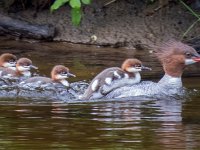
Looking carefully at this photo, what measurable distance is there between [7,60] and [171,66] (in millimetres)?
2946

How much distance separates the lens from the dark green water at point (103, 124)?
7.08 metres

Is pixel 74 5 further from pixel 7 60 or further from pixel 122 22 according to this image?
pixel 122 22

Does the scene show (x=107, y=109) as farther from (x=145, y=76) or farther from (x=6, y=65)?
(x=6, y=65)

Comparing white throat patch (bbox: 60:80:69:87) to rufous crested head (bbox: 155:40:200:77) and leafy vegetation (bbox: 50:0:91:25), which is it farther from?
rufous crested head (bbox: 155:40:200:77)

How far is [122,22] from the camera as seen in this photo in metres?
15.0

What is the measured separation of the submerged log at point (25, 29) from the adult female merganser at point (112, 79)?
4107 mm

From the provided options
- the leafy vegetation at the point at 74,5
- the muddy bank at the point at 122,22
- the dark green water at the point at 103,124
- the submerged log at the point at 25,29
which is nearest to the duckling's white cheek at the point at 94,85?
the dark green water at the point at 103,124

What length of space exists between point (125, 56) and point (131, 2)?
1976 millimetres

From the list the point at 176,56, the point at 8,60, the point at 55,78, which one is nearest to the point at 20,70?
the point at 8,60

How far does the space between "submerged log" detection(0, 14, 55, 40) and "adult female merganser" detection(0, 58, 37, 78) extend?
2.62 metres

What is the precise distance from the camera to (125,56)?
13719 millimetres

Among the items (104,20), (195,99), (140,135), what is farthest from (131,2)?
(140,135)

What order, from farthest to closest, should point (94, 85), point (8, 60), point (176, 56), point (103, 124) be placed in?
1. point (8, 60)
2. point (176, 56)
3. point (94, 85)
4. point (103, 124)

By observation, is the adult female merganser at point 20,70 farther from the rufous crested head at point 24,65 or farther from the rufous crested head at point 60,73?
the rufous crested head at point 60,73
